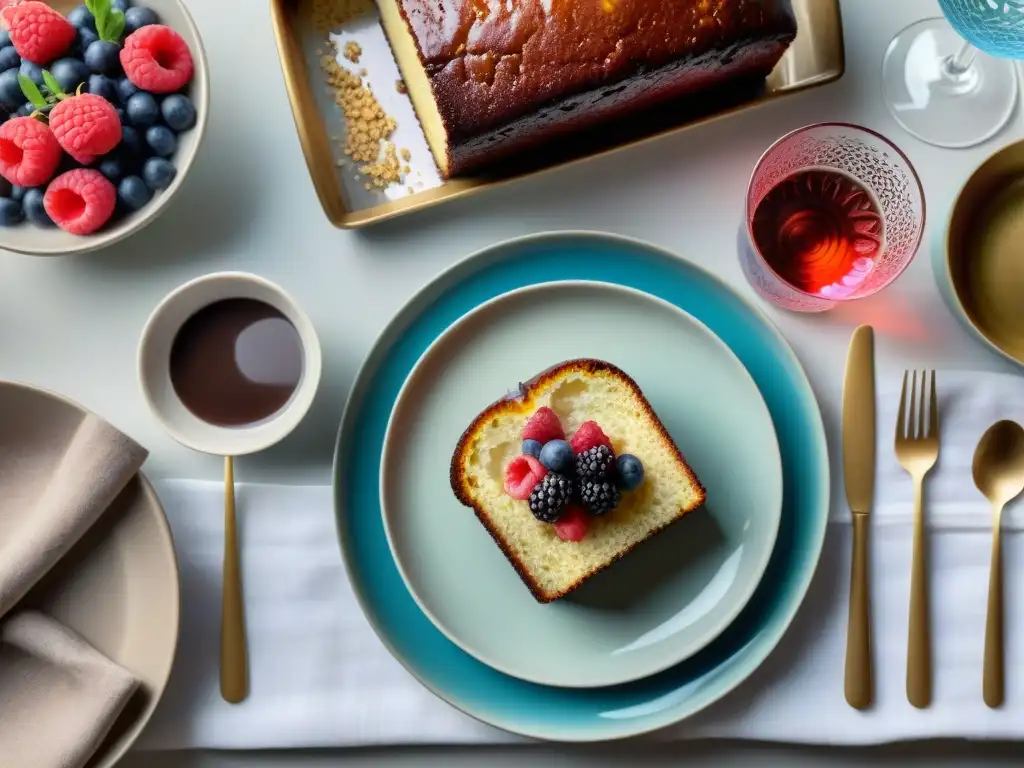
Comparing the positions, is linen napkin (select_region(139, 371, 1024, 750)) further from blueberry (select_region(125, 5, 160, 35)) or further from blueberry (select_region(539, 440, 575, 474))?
blueberry (select_region(125, 5, 160, 35))

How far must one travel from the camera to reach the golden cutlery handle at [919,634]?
138 cm

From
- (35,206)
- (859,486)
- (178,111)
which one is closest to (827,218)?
(859,486)

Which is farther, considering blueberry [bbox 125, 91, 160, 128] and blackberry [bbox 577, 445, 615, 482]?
blueberry [bbox 125, 91, 160, 128]

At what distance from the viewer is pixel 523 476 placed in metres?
1.29

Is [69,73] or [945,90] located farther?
[945,90]

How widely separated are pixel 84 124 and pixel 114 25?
18cm

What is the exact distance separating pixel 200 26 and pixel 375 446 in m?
0.78

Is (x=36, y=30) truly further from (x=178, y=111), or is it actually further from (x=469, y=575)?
(x=469, y=575)

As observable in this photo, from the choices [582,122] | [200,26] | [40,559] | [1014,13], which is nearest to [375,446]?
[40,559]

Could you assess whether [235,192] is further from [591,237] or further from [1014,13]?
[1014,13]

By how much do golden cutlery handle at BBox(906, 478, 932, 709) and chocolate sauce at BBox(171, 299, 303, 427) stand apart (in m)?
1.03

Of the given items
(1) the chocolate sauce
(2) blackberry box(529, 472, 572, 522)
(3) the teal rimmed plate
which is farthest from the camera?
(1) the chocolate sauce

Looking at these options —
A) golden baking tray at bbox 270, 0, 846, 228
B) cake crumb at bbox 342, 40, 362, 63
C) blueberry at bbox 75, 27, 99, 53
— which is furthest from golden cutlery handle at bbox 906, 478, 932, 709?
blueberry at bbox 75, 27, 99, 53

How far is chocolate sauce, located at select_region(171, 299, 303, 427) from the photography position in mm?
1443
